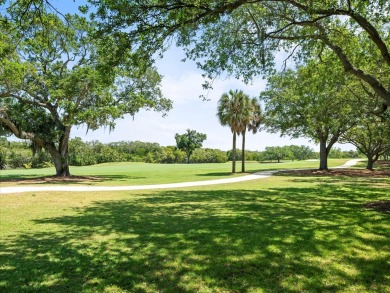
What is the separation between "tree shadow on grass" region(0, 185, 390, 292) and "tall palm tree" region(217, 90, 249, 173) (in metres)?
22.2

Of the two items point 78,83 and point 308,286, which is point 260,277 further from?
point 78,83

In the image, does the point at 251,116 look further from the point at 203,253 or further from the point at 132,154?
the point at 132,154

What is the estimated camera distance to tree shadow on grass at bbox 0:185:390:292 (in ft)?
13.9

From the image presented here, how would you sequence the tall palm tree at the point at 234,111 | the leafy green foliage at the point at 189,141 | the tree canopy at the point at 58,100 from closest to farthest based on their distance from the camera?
the tree canopy at the point at 58,100
the tall palm tree at the point at 234,111
the leafy green foliage at the point at 189,141

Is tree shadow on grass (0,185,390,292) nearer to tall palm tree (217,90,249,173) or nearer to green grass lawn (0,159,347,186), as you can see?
green grass lawn (0,159,347,186)

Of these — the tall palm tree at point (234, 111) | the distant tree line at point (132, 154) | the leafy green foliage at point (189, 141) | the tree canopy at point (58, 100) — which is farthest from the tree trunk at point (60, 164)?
the leafy green foliage at point (189, 141)

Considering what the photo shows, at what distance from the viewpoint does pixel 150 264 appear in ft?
16.2

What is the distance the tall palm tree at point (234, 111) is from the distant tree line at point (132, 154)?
45632mm

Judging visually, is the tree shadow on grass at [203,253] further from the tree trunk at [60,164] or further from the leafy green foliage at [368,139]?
the leafy green foliage at [368,139]

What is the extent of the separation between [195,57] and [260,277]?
8.38m

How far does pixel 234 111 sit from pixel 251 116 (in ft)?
6.51

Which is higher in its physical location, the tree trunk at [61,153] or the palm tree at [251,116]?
the palm tree at [251,116]

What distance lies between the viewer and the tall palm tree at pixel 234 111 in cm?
3099

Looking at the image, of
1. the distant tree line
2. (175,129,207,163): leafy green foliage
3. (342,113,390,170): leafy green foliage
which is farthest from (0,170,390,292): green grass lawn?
(175,129,207,163): leafy green foliage
